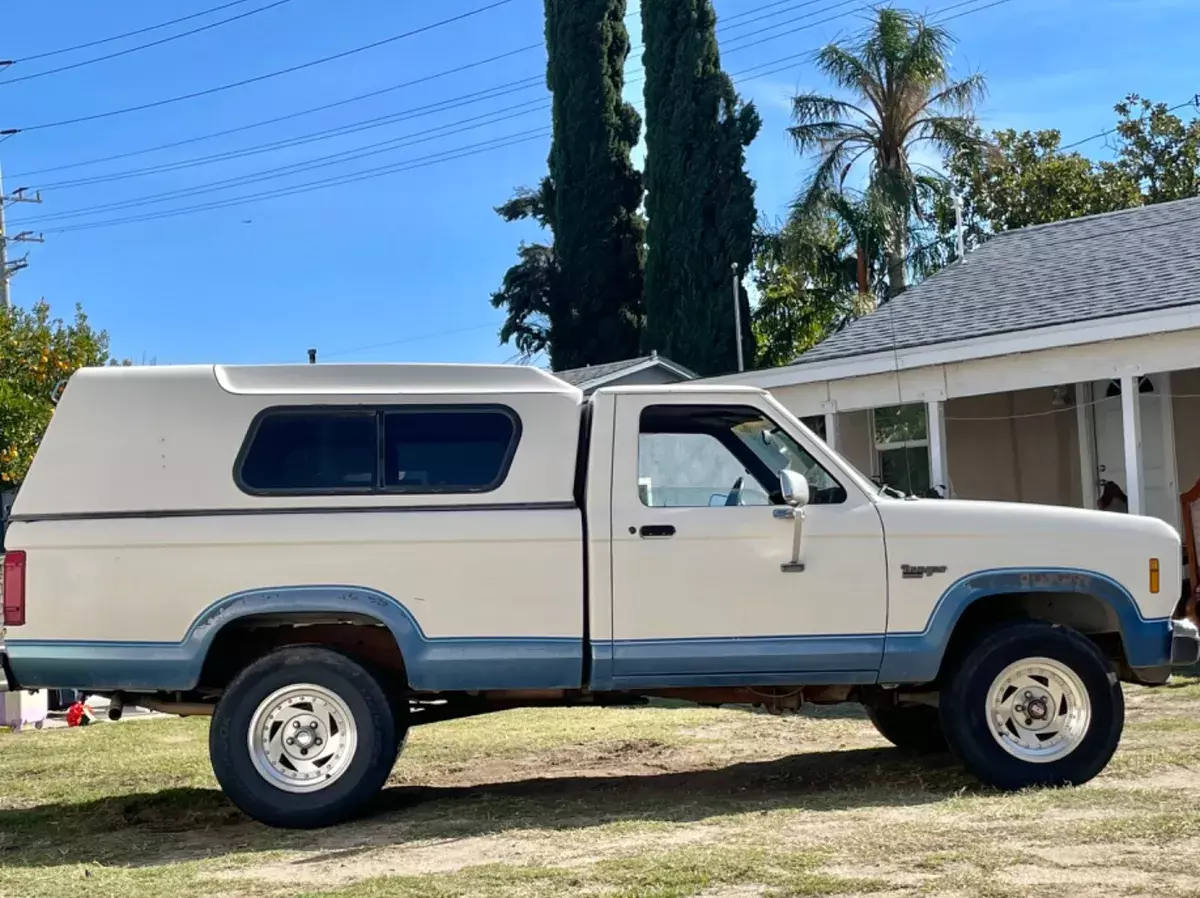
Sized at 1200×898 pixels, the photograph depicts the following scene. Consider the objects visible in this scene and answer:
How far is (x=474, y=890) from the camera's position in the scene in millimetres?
5266

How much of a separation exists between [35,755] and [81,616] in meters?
3.60

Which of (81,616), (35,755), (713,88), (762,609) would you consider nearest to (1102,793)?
(762,609)

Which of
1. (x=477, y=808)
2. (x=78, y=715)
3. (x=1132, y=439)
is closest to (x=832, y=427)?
(x=1132, y=439)

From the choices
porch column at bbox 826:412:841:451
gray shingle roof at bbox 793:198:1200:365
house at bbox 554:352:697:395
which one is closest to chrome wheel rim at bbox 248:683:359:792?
gray shingle roof at bbox 793:198:1200:365

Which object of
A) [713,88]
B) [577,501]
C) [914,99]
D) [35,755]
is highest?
[713,88]

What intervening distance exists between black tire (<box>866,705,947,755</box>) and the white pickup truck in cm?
114

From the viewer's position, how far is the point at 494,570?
6.65 metres

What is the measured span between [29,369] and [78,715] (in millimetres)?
16144

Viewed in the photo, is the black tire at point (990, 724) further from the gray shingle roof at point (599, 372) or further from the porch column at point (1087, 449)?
the gray shingle roof at point (599, 372)

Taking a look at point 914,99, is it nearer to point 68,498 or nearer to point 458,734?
point 458,734

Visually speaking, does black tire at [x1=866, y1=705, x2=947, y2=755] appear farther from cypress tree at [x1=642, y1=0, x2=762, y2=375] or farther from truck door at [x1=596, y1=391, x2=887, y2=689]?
cypress tree at [x1=642, y1=0, x2=762, y2=375]

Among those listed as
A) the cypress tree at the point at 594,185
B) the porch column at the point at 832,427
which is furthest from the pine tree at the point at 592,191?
the porch column at the point at 832,427

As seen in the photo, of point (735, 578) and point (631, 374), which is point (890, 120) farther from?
point (735, 578)

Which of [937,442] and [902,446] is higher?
[902,446]
